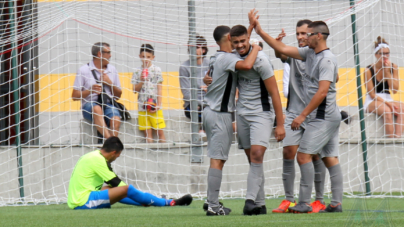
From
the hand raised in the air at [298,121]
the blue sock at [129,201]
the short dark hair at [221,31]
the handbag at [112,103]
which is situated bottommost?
the blue sock at [129,201]

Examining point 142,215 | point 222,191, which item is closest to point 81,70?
point 222,191

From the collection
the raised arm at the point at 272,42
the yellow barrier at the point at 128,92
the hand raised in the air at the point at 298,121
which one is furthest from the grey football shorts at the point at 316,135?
the yellow barrier at the point at 128,92

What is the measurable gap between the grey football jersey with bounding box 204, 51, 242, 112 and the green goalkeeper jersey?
1908 mm

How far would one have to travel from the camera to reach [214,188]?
196 inches

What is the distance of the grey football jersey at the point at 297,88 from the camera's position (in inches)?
211

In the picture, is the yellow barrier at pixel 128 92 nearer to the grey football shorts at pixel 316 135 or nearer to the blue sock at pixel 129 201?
the blue sock at pixel 129 201

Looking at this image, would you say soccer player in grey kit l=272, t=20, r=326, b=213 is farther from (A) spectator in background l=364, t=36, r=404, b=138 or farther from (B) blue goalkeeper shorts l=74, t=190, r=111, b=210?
(A) spectator in background l=364, t=36, r=404, b=138

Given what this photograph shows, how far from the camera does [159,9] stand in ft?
28.8

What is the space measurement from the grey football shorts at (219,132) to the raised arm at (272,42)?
2.46 feet

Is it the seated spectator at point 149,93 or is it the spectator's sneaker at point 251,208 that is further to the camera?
the seated spectator at point 149,93

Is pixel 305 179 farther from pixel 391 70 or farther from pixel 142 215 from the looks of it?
pixel 391 70

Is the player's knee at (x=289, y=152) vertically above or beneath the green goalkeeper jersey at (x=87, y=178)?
above

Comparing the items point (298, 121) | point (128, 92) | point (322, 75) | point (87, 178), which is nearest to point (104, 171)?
point (87, 178)

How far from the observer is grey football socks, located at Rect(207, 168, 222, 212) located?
16.3 feet
